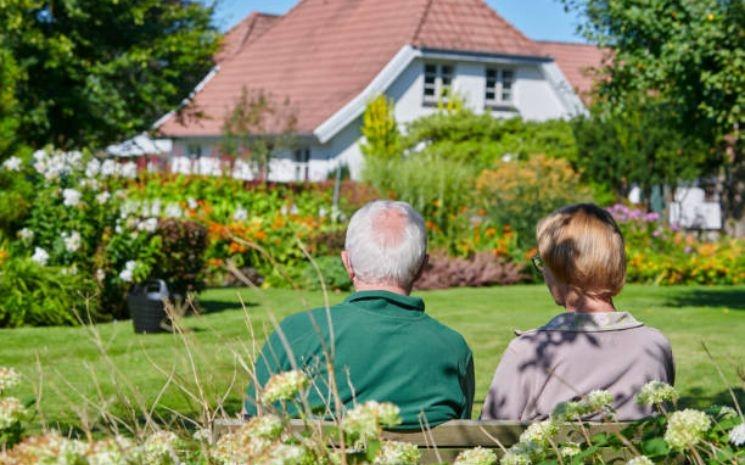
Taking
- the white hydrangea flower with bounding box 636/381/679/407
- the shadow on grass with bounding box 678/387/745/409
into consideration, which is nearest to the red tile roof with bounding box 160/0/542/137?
the shadow on grass with bounding box 678/387/745/409

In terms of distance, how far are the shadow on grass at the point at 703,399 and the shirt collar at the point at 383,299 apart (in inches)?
174

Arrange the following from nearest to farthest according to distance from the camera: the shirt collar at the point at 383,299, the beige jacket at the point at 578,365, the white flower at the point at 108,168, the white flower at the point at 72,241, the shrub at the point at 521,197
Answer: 1. the shirt collar at the point at 383,299
2. the beige jacket at the point at 578,365
3. the white flower at the point at 72,241
4. the white flower at the point at 108,168
5. the shrub at the point at 521,197

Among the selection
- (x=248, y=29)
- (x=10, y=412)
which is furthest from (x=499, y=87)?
(x=10, y=412)

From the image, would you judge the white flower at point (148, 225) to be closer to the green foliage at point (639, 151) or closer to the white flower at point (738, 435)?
the white flower at point (738, 435)

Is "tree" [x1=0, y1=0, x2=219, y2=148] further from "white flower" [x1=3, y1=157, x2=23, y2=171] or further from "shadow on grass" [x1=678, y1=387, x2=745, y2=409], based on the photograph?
"shadow on grass" [x1=678, y1=387, x2=745, y2=409]

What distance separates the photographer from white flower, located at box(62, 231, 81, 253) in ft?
40.7

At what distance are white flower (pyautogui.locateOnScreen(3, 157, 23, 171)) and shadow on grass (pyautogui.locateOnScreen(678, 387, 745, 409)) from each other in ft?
23.4

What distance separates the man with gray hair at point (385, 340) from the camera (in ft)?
11.6

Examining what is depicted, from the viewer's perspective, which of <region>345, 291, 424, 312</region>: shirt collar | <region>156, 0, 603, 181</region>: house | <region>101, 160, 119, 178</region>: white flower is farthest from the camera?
<region>156, 0, 603, 181</region>: house

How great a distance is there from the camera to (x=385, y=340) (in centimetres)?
359

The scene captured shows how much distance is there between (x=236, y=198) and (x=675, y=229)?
802 cm

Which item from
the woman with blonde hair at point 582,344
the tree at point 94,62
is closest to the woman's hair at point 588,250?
the woman with blonde hair at point 582,344

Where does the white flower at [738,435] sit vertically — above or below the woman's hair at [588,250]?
below

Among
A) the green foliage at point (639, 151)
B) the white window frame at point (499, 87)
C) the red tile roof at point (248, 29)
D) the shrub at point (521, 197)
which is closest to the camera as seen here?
the shrub at point (521, 197)
